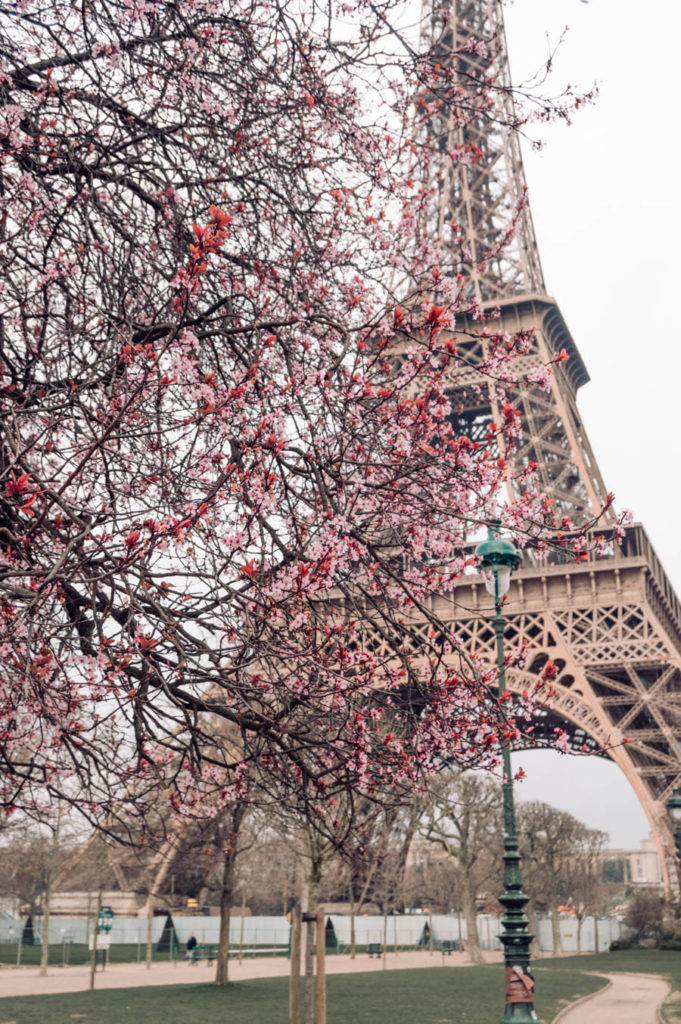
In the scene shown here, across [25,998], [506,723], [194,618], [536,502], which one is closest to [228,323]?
[194,618]

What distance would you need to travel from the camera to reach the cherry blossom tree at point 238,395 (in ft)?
18.0

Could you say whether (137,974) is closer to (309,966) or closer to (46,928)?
(46,928)

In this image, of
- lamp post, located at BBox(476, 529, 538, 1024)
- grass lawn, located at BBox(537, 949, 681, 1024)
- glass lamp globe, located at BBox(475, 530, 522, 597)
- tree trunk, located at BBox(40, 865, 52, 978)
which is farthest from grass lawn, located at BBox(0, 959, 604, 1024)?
glass lamp globe, located at BBox(475, 530, 522, 597)

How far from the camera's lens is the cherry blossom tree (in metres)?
5.48

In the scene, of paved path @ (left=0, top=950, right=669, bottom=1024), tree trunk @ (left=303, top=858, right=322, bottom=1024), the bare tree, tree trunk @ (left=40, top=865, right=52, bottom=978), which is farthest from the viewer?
the bare tree

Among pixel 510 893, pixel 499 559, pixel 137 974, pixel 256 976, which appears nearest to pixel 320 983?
pixel 510 893

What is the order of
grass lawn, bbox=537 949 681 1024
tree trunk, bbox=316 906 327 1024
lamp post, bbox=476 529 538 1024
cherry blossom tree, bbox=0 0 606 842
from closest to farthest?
cherry blossom tree, bbox=0 0 606 842 → lamp post, bbox=476 529 538 1024 → tree trunk, bbox=316 906 327 1024 → grass lawn, bbox=537 949 681 1024

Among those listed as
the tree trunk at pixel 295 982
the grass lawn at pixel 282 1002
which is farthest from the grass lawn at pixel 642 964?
the tree trunk at pixel 295 982

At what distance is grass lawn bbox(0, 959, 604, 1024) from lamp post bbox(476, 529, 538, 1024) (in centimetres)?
684

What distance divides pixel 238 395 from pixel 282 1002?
1712 centimetres

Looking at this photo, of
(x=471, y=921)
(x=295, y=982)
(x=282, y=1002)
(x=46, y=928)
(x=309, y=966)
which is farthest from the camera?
(x=471, y=921)

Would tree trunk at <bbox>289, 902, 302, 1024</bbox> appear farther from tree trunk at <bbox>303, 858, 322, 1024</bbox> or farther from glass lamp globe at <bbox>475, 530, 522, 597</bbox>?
glass lamp globe at <bbox>475, 530, 522, 597</bbox>

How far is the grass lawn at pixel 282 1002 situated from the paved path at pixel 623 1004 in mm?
464

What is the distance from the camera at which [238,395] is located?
553 centimetres
